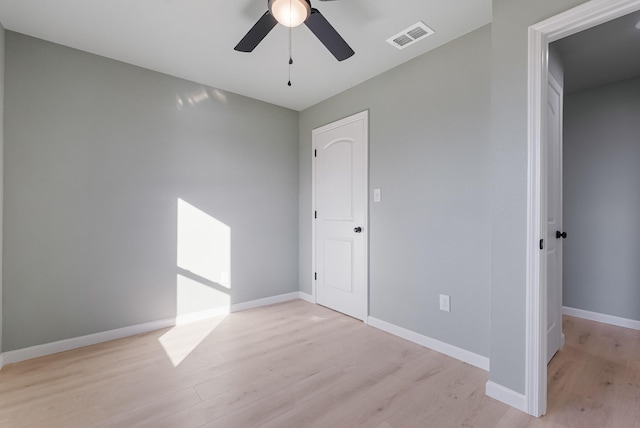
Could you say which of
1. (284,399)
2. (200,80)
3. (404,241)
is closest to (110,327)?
(284,399)

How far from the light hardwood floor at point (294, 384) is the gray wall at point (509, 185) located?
1.09 ft

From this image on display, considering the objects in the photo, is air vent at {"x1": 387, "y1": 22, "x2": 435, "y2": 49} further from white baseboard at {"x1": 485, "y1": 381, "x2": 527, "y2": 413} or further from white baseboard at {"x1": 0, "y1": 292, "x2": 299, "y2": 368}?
white baseboard at {"x1": 0, "y1": 292, "x2": 299, "y2": 368}

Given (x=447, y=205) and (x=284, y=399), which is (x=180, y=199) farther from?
(x=447, y=205)

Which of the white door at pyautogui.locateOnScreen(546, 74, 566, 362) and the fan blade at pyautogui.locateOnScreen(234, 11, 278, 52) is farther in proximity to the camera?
the white door at pyautogui.locateOnScreen(546, 74, 566, 362)

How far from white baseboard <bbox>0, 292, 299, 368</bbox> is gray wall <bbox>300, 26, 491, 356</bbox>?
1.61 metres

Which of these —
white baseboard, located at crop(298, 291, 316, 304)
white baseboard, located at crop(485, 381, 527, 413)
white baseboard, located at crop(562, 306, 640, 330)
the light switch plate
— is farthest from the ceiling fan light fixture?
white baseboard, located at crop(562, 306, 640, 330)

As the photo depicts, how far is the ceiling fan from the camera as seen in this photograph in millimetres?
1558

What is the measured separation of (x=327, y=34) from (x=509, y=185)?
4.50 ft

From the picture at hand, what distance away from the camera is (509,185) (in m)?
1.73

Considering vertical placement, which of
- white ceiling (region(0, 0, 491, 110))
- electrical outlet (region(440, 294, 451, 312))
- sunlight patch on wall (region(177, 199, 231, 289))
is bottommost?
electrical outlet (region(440, 294, 451, 312))

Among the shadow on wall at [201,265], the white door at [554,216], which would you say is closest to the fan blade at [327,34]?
the white door at [554,216]

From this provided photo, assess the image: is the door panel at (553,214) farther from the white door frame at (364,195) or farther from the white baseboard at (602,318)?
the white door frame at (364,195)

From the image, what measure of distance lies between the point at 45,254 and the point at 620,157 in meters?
5.23

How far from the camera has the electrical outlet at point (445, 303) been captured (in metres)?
2.34
